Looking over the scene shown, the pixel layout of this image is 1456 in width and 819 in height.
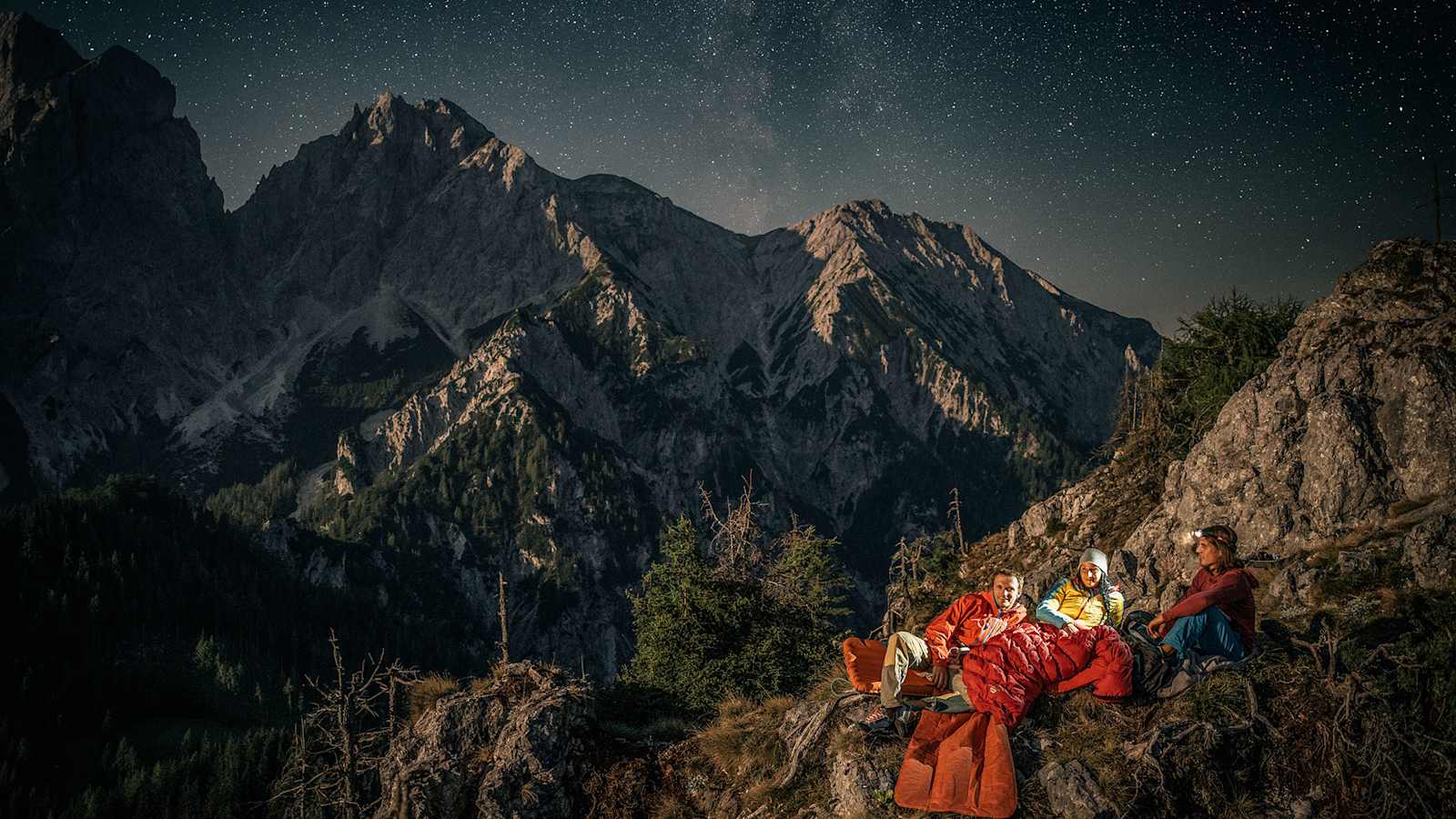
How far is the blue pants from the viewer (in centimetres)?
931

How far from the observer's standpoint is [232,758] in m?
95.9

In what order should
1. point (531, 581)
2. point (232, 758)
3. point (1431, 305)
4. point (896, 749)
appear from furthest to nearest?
point (531, 581) → point (232, 758) → point (1431, 305) → point (896, 749)

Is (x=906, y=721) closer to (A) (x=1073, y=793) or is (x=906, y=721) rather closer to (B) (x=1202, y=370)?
(A) (x=1073, y=793)

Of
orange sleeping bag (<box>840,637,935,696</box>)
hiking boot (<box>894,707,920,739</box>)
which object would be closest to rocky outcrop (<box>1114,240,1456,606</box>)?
hiking boot (<box>894,707,920,739</box>)

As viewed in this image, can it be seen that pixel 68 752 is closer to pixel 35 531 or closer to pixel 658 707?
pixel 35 531

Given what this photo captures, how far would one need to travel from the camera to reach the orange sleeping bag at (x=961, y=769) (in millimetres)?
8305

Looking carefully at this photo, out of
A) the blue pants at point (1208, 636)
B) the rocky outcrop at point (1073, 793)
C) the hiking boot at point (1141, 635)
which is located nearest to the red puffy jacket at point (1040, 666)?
the hiking boot at point (1141, 635)

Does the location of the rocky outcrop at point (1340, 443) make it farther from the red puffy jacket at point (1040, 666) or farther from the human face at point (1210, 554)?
the red puffy jacket at point (1040, 666)

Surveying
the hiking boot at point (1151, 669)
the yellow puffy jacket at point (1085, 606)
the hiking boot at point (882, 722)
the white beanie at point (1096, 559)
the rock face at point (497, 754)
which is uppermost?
the white beanie at point (1096, 559)

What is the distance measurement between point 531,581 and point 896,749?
634ft

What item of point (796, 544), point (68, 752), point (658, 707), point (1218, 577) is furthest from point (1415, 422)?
point (68, 752)

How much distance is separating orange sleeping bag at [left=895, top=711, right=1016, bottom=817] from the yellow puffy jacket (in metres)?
1.88

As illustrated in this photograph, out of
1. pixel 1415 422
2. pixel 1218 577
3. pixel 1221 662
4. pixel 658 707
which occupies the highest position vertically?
pixel 1415 422

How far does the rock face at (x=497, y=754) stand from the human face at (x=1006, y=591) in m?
7.39
